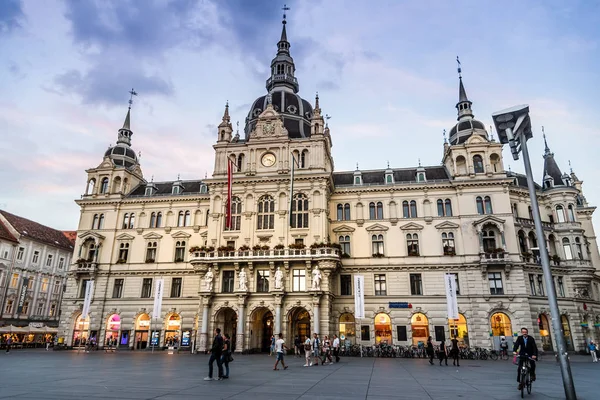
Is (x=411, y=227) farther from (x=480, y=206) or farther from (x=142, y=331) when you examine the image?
(x=142, y=331)

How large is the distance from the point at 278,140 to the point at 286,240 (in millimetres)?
12771

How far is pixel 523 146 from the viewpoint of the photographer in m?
15.6

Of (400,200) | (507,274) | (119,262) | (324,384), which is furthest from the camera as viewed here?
(119,262)

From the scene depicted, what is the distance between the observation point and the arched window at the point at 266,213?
4831 cm

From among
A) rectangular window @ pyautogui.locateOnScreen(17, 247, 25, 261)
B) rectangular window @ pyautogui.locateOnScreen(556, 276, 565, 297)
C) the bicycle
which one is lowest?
the bicycle

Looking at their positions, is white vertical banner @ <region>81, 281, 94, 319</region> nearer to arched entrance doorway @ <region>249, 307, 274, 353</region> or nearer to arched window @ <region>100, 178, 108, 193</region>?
arched window @ <region>100, 178, 108, 193</region>

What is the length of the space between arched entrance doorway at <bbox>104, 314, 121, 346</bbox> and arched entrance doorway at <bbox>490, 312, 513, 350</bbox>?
44.5 m

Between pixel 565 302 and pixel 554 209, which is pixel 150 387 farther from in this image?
pixel 554 209

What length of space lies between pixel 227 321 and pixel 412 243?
928 inches

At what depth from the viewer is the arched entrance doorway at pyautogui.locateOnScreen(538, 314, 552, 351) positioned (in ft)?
150

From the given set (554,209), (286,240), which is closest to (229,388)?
(286,240)

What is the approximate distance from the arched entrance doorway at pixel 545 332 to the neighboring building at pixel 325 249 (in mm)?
137

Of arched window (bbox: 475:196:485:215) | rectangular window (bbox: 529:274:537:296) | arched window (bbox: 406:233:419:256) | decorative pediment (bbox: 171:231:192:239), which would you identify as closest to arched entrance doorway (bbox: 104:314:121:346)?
decorative pediment (bbox: 171:231:192:239)

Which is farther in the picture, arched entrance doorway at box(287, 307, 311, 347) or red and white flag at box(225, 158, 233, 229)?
red and white flag at box(225, 158, 233, 229)
